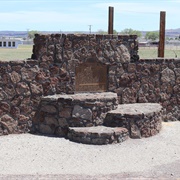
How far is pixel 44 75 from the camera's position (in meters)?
10.3

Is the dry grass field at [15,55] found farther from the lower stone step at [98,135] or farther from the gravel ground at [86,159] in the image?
the gravel ground at [86,159]

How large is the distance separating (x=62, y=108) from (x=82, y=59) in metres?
1.44

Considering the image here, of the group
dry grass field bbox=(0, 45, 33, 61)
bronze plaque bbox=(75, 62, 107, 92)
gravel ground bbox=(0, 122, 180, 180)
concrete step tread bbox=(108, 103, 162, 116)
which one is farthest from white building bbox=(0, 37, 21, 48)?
gravel ground bbox=(0, 122, 180, 180)

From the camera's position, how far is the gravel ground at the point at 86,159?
7.63 meters

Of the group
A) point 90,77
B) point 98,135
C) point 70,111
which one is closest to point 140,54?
point 90,77

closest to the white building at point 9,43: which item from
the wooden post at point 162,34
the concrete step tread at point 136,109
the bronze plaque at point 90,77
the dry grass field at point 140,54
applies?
the dry grass field at point 140,54

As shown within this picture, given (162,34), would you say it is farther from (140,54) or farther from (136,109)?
(140,54)

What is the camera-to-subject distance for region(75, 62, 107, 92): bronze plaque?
1068 cm

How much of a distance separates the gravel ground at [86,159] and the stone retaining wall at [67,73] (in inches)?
29.5

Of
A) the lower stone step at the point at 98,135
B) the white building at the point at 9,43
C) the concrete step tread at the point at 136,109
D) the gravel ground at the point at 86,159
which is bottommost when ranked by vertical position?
the gravel ground at the point at 86,159

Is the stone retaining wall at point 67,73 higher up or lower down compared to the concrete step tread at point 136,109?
higher up

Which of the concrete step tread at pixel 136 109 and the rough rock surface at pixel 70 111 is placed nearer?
the rough rock surface at pixel 70 111

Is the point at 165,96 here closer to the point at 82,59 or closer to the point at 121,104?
the point at 121,104

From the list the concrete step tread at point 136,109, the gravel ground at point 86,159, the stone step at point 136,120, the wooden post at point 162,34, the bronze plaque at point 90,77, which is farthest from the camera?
the wooden post at point 162,34
